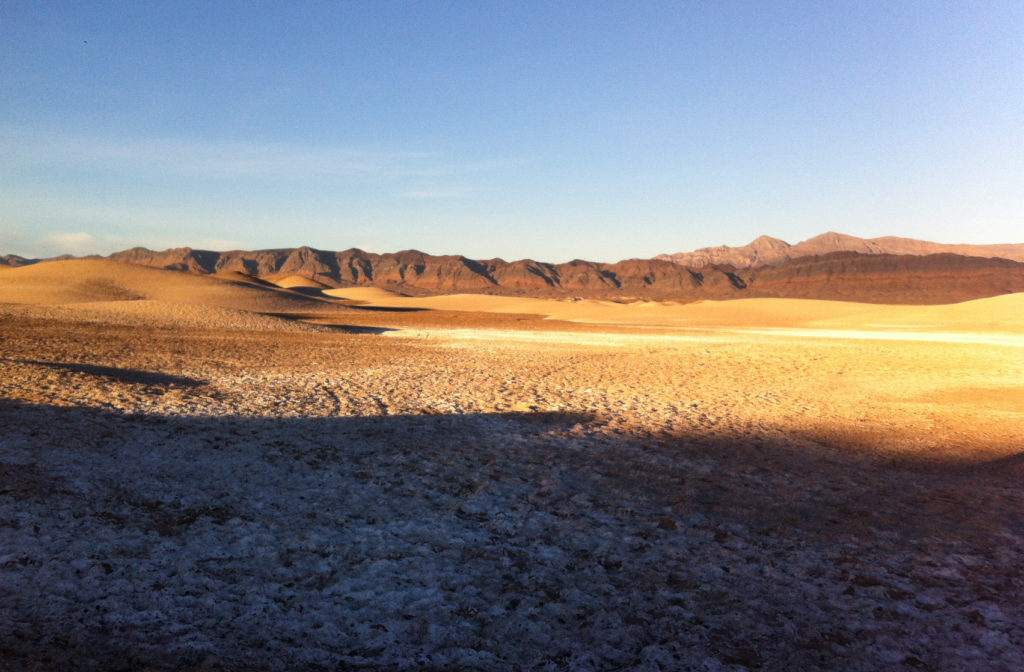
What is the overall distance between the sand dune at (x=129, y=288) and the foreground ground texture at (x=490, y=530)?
36.0 m

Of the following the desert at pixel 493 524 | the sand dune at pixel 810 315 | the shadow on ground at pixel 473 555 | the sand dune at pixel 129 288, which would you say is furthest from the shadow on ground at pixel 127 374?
the sand dune at pixel 810 315

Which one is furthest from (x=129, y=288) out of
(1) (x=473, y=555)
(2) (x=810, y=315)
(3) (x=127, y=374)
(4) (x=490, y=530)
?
(2) (x=810, y=315)

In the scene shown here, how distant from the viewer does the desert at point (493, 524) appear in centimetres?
388

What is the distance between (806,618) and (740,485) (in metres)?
3.05

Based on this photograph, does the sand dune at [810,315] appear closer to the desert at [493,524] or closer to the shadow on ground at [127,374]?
the desert at [493,524]

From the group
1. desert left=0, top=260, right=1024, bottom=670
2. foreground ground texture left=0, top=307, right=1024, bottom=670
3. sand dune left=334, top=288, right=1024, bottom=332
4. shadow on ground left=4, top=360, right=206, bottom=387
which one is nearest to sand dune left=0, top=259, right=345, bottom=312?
sand dune left=334, top=288, right=1024, bottom=332

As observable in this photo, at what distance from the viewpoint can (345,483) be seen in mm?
6820

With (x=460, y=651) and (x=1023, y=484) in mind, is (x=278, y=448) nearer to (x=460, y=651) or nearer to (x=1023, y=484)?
(x=460, y=651)

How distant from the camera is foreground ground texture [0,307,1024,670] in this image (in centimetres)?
387

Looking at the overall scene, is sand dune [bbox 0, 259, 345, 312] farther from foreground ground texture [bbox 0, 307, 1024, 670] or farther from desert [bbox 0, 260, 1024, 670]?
foreground ground texture [bbox 0, 307, 1024, 670]

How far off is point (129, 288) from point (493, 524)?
5177cm

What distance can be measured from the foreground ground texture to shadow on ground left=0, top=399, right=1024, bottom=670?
0.02 meters

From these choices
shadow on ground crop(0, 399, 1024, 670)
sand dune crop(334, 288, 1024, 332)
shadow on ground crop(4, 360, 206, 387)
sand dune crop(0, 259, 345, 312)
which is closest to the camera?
shadow on ground crop(0, 399, 1024, 670)

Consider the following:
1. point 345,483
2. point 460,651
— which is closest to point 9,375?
point 345,483
